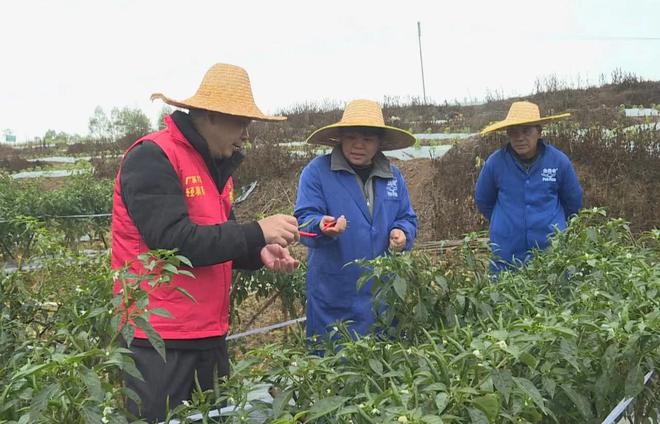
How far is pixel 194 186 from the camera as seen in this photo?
180 centimetres

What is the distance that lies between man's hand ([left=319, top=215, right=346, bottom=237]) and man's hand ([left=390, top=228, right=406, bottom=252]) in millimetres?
257

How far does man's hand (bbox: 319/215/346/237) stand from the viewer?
2207mm

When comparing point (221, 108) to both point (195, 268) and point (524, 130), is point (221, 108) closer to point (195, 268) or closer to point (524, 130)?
point (195, 268)

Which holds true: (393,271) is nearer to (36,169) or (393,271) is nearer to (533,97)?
(533,97)

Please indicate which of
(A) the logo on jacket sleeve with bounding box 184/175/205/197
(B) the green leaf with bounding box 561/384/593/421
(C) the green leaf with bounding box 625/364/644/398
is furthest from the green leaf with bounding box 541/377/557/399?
(A) the logo on jacket sleeve with bounding box 184/175/205/197

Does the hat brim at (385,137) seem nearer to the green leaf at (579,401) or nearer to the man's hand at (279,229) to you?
the man's hand at (279,229)

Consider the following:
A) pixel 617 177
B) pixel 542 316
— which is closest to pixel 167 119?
pixel 542 316

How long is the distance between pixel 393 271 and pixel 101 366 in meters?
0.81

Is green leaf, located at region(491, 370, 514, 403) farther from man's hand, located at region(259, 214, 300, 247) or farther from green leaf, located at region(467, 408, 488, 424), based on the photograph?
man's hand, located at region(259, 214, 300, 247)

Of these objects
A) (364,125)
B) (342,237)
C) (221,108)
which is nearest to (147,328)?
(221,108)

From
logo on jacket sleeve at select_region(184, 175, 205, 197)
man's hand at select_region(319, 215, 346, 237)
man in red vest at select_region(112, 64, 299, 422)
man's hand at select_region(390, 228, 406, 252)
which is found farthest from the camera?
man's hand at select_region(390, 228, 406, 252)

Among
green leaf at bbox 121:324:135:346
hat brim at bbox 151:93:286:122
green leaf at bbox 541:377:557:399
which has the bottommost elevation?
green leaf at bbox 541:377:557:399

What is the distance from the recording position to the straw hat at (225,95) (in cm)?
184

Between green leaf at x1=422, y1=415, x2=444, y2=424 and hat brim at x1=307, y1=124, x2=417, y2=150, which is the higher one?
hat brim at x1=307, y1=124, x2=417, y2=150
